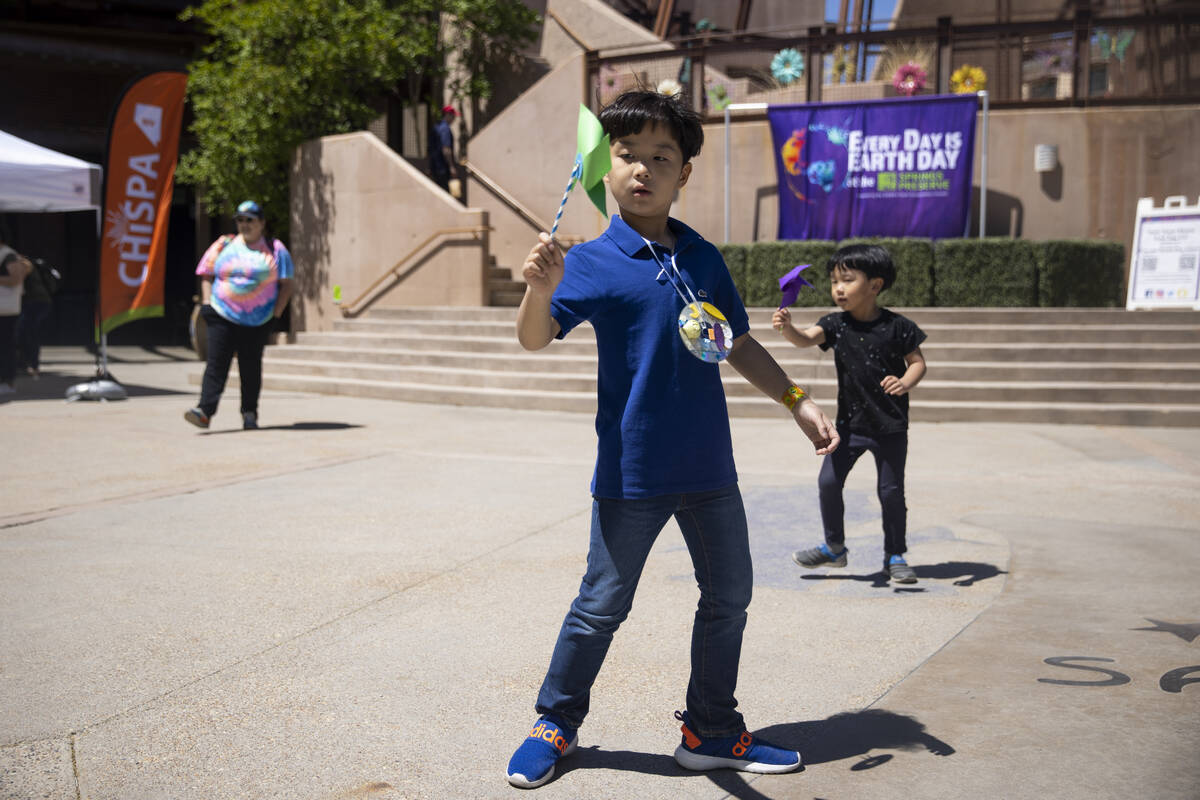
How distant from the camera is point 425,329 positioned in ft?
47.9

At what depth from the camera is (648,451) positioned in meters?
2.79

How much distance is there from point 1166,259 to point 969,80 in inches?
173

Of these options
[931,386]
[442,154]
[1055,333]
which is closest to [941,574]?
[931,386]

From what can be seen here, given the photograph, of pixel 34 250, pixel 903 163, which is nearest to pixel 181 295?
pixel 34 250

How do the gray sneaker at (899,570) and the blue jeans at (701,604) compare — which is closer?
the blue jeans at (701,604)

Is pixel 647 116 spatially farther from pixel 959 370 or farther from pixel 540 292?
pixel 959 370

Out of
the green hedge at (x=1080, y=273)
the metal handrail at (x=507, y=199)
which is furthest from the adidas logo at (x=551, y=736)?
the metal handrail at (x=507, y=199)

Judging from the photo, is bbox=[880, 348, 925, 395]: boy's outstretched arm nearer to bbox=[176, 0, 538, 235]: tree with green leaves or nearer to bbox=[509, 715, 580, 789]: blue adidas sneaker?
bbox=[509, 715, 580, 789]: blue adidas sneaker

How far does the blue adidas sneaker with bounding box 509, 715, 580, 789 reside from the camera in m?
2.76

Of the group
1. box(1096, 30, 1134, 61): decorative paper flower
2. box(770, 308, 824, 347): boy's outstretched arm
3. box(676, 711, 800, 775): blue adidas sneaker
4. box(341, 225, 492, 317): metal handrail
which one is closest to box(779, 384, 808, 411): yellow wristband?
box(676, 711, 800, 775): blue adidas sneaker

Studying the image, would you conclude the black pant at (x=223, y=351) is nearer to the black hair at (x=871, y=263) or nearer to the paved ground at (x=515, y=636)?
the paved ground at (x=515, y=636)

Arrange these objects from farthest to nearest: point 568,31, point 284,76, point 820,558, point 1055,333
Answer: point 568,31, point 284,76, point 1055,333, point 820,558

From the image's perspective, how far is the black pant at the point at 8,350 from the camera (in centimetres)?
1245

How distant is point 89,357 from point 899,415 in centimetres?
1786
